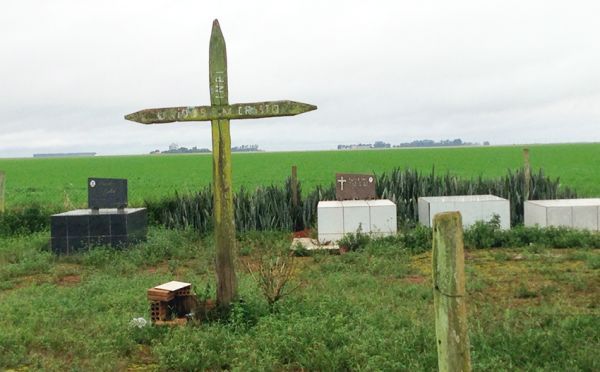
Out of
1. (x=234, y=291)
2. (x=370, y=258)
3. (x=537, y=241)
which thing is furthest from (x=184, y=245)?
(x=537, y=241)

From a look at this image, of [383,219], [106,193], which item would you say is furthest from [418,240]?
[106,193]

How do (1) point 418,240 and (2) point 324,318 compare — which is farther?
(1) point 418,240

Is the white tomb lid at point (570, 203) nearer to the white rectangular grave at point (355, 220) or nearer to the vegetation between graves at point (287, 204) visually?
the vegetation between graves at point (287, 204)

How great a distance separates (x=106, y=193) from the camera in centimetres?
1098

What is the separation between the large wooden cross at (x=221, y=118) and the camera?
5855 mm

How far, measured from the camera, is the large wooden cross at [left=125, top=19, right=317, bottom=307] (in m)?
5.86

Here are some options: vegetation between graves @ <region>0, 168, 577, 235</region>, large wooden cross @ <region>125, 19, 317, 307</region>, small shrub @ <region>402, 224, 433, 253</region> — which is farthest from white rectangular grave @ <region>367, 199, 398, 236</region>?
large wooden cross @ <region>125, 19, 317, 307</region>

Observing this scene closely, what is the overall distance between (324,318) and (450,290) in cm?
284

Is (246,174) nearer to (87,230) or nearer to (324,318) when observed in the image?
(87,230)

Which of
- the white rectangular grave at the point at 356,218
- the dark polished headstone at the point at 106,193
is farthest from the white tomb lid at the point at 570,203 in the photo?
the dark polished headstone at the point at 106,193

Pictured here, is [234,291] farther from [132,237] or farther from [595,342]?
[132,237]

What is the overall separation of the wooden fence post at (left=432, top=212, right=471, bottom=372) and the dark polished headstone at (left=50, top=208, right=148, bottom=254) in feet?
27.8

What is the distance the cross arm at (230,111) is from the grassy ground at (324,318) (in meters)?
1.86

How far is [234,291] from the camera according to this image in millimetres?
6086
